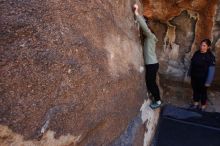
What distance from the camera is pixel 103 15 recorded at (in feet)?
10.7

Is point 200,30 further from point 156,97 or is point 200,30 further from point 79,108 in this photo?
point 79,108

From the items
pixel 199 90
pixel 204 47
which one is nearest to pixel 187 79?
pixel 199 90

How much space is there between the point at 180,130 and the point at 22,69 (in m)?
3.10

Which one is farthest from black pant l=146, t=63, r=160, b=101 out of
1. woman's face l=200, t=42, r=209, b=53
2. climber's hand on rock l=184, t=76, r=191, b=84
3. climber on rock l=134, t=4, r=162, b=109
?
climber's hand on rock l=184, t=76, r=191, b=84

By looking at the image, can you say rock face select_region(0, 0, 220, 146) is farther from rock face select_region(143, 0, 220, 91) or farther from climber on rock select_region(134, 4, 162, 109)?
rock face select_region(143, 0, 220, 91)

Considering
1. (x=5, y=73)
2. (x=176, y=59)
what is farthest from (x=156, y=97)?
(x=5, y=73)

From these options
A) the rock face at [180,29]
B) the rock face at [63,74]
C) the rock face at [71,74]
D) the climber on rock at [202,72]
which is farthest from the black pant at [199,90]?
the rock face at [63,74]

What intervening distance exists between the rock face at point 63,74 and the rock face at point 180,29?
6.37 ft

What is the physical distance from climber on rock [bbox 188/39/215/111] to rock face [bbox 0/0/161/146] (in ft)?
5.96

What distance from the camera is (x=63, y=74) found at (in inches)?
104

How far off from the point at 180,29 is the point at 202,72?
842 millimetres

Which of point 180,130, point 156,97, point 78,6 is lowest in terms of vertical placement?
point 180,130

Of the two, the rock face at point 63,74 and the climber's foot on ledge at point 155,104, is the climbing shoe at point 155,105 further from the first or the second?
the rock face at point 63,74

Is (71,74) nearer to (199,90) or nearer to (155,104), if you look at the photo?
(155,104)
